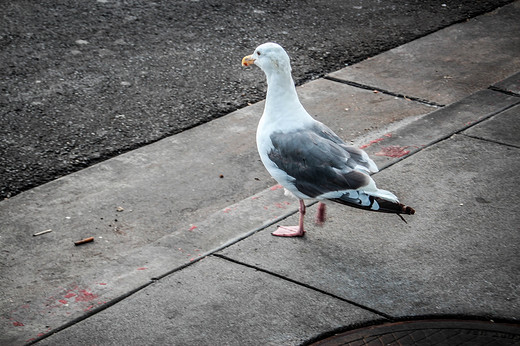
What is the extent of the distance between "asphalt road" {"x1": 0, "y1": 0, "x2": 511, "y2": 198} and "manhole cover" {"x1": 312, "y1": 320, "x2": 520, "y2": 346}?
2.71 metres

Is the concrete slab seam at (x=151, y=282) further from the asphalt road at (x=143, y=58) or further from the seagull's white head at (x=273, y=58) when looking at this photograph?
the asphalt road at (x=143, y=58)

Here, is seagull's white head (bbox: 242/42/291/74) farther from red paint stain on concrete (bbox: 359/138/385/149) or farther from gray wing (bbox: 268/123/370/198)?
red paint stain on concrete (bbox: 359/138/385/149)

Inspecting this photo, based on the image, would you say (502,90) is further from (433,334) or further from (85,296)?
(85,296)

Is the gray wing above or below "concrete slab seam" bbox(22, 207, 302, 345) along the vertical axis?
above

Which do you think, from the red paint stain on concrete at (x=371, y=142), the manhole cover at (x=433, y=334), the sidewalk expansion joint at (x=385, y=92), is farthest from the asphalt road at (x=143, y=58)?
the manhole cover at (x=433, y=334)

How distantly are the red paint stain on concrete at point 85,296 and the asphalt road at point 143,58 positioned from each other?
4.69 ft

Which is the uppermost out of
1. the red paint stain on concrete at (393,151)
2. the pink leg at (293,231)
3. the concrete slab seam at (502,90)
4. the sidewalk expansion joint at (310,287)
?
the concrete slab seam at (502,90)

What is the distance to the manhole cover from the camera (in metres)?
3.18

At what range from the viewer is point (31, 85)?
6273 mm

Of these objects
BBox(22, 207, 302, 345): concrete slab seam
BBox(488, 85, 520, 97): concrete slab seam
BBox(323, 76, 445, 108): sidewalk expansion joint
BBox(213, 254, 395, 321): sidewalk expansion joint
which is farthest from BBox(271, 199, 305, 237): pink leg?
BBox(488, 85, 520, 97): concrete slab seam

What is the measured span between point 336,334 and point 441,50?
15.2 feet

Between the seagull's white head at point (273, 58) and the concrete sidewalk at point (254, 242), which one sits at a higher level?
the seagull's white head at point (273, 58)

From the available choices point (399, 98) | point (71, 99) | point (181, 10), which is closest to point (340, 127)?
point (399, 98)

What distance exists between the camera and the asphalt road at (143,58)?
541cm
